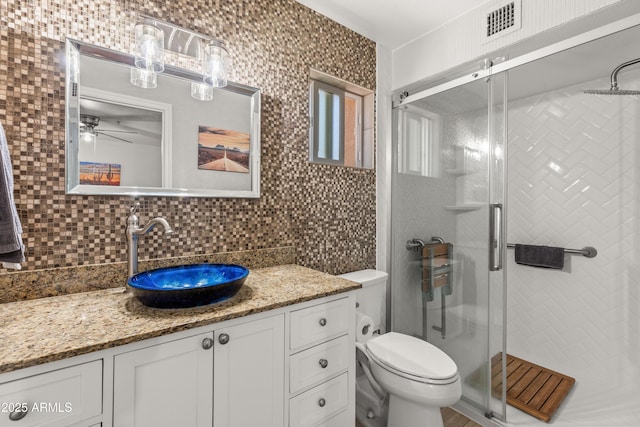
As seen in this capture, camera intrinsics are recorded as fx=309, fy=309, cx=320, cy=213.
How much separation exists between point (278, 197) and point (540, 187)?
2098mm

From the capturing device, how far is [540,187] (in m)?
2.45

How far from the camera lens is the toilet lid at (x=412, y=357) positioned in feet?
4.71

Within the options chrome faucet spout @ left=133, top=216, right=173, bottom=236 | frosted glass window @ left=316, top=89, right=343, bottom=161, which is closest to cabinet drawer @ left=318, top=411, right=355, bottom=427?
chrome faucet spout @ left=133, top=216, right=173, bottom=236

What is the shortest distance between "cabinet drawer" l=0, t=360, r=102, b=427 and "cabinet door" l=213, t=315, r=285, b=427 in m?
0.33

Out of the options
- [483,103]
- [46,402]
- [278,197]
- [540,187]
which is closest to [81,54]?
[278,197]

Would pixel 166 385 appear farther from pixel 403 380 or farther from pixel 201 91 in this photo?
pixel 201 91

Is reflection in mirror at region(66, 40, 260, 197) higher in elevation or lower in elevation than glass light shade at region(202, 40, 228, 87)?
lower

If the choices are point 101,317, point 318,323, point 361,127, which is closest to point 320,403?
point 318,323

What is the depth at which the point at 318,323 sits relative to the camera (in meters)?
1.28

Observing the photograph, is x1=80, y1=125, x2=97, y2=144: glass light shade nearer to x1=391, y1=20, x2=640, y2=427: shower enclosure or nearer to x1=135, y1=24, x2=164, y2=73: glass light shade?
x1=135, y1=24, x2=164, y2=73: glass light shade

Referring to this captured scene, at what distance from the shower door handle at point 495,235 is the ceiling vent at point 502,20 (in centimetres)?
95

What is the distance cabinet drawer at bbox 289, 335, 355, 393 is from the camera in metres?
1.21

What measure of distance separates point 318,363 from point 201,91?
1361mm

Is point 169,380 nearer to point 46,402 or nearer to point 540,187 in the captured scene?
point 46,402
